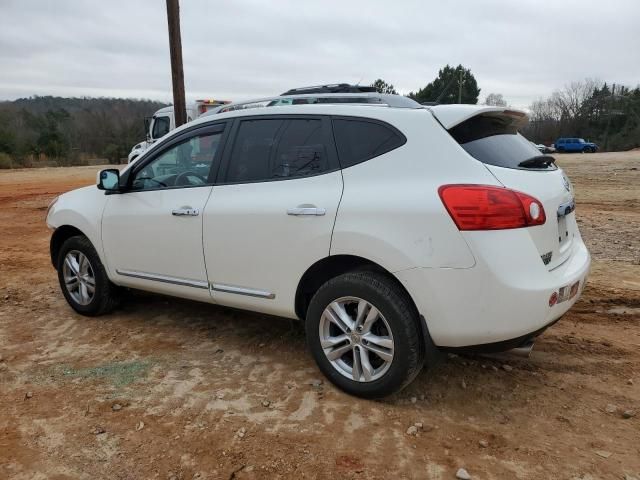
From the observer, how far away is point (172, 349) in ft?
13.4

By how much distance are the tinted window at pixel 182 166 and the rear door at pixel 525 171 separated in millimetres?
1858

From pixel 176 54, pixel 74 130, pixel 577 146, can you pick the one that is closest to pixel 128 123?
pixel 74 130

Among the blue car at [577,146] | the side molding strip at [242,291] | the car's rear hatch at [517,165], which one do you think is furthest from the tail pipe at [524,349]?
the blue car at [577,146]

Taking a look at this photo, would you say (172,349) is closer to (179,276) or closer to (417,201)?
(179,276)

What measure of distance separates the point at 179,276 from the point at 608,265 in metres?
4.78

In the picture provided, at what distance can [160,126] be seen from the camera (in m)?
17.2

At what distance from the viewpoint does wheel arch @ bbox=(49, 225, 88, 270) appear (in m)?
4.91

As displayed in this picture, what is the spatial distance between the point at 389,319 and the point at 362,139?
1107mm

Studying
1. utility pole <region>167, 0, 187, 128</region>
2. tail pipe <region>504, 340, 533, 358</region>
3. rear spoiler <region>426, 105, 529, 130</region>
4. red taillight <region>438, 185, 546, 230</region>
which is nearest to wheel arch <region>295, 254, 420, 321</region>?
red taillight <region>438, 185, 546, 230</region>

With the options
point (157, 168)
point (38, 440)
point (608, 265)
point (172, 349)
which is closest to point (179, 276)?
point (172, 349)

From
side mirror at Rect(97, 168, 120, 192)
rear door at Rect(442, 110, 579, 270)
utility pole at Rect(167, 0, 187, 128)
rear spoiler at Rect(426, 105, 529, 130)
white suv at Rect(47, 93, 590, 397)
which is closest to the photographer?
white suv at Rect(47, 93, 590, 397)

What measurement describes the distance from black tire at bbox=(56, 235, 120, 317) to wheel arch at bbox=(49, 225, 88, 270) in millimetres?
95

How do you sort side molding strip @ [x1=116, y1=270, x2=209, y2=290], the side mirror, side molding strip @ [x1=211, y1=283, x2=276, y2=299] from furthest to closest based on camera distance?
1. the side mirror
2. side molding strip @ [x1=116, y1=270, x2=209, y2=290]
3. side molding strip @ [x1=211, y1=283, x2=276, y2=299]

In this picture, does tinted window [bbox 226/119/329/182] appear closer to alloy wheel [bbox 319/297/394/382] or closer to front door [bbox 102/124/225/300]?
front door [bbox 102/124/225/300]
